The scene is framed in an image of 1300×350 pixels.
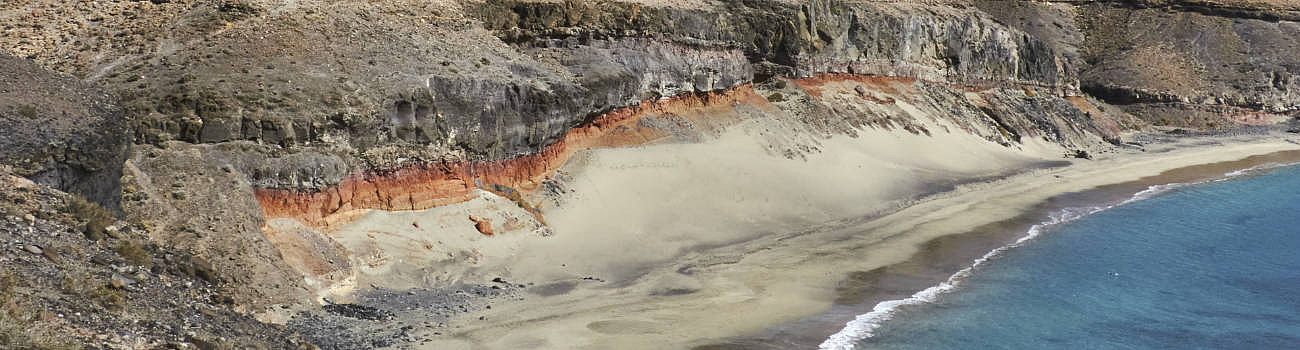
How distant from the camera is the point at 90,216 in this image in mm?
15680

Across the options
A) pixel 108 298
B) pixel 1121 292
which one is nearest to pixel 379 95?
pixel 108 298

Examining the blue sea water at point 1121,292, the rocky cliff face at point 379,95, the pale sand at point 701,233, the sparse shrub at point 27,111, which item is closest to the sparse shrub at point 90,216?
the rocky cliff face at point 379,95

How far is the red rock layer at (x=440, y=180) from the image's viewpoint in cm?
2166

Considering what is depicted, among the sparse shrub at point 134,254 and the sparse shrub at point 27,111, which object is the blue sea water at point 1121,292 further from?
the sparse shrub at point 27,111

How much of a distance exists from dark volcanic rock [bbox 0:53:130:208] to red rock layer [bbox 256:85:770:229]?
3228mm

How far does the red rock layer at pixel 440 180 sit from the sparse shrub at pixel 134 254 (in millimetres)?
5155

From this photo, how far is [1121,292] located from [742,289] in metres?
9.05

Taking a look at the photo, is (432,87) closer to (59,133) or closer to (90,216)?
(59,133)

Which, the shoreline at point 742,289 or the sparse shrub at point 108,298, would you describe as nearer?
the sparse shrub at point 108,298

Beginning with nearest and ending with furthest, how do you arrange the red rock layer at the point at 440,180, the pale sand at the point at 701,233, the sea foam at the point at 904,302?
the sea foam at the point at 904,302, the pale sand at the point at 701,233, the red rock layer at the point at 440,180

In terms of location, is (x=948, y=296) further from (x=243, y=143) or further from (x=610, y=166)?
(x=243, y=143)

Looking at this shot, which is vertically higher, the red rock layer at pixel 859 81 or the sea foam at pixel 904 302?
the red rock layer at pixel 859 81

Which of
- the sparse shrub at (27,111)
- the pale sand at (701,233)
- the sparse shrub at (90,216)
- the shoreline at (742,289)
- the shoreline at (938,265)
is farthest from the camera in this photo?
the pale sand at (701,233)

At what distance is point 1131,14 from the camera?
72.5m
